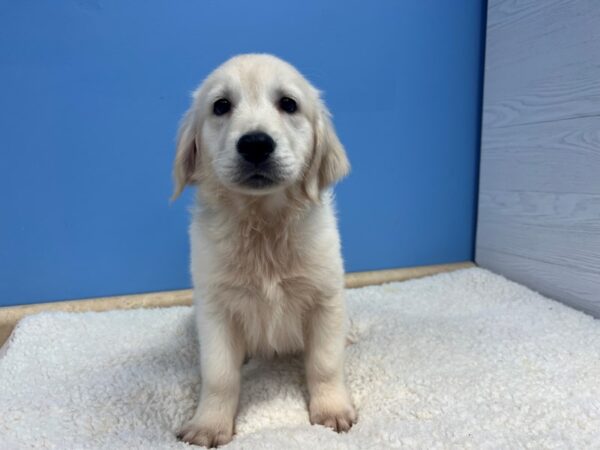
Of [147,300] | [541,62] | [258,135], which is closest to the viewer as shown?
[258,135]

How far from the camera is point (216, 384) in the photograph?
132 cm

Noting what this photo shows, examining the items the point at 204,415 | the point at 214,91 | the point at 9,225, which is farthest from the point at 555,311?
Answer: the point at 9,225

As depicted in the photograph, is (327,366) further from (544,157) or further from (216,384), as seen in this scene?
(544,157)

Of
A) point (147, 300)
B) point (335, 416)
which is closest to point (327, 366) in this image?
point (335, 416)

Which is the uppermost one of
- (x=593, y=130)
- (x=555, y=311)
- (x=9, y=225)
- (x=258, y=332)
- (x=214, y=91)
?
(x=214, y=91)

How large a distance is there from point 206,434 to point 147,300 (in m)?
1.21

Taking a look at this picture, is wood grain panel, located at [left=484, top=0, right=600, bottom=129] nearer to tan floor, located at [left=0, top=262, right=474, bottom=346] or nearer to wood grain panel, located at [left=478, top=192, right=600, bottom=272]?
wood grain panel, located at [left=478, top=192, right=600, bottom=272]

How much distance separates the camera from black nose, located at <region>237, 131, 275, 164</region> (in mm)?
1188

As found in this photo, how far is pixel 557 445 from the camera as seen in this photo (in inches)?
Answer: 44.1

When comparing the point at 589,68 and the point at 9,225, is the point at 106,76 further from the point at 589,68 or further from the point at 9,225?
the point at 589,68

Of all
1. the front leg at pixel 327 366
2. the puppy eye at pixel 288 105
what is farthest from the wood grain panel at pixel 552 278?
the puppy eye at pixel 288 105

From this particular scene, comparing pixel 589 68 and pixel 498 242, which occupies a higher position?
pixel 589 68

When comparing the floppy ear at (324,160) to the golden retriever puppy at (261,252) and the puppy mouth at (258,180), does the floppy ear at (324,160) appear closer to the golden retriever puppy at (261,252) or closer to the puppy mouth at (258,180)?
the golden retriever puppy at (261,252)

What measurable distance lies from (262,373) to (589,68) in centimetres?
182
